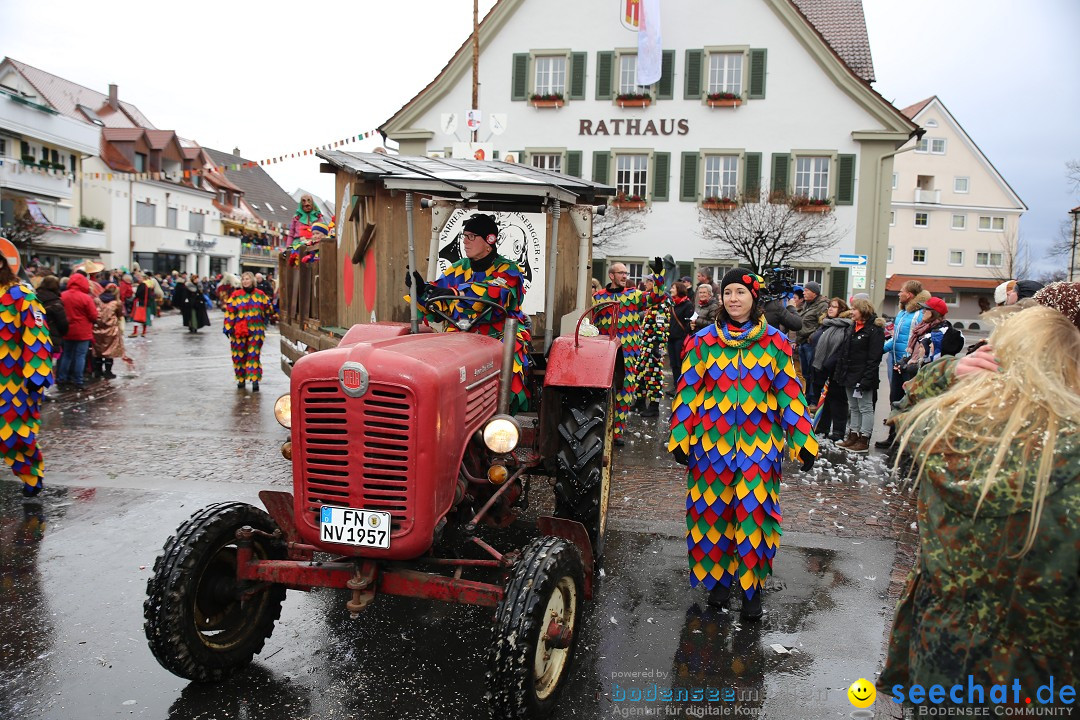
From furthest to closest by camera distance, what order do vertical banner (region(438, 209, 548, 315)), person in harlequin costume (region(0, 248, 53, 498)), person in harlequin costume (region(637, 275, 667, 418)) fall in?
person in harlequin costume (region(637, 275, 667, 418)) → vertical banner (region(438, 209, 548, 315)) → person in harlequin costume (region(0, 248, 53, 498))

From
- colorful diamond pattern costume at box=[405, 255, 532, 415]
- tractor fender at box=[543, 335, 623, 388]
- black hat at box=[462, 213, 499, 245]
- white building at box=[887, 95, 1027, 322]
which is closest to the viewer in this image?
colorful diamond pattern costume at box=[405, 255, 532, 415]

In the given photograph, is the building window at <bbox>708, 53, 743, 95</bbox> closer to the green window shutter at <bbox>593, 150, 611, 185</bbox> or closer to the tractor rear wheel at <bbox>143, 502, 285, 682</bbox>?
the green window shutter at <bbox>593, 150, 611, 185</bbox>

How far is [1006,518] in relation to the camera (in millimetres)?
1715

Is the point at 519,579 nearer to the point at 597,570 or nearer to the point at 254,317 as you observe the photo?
the point at 597,570

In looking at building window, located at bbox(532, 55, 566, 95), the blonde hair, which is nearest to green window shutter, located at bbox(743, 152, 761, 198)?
building window, located at bbox(532, 55, 566, 95)

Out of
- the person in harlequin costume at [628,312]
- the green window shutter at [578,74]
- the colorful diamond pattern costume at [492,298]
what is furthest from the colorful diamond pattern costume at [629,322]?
the green window shutter at [578,74]

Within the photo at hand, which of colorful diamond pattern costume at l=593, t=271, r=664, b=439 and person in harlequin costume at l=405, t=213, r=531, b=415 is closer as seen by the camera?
person in harlequin costume at l=405, t=213, r=531, b=415

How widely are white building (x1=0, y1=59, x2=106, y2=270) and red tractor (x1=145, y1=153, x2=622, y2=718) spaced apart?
31.6 metres

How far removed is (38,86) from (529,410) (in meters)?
44.1

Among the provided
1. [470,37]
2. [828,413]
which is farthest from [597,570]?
[470,37]

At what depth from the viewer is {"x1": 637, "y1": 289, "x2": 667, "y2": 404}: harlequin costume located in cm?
1043

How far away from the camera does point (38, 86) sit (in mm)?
38625

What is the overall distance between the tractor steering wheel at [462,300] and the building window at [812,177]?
19877 millimetres

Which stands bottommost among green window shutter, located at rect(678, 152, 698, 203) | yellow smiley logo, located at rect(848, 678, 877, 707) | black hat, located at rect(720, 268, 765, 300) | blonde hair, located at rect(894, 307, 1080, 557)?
yellow smiley logo, located at rect(848, 678, 877, 707)
